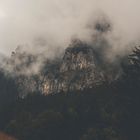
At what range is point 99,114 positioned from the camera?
328ft

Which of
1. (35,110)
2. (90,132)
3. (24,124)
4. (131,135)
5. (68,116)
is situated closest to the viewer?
(131,135)

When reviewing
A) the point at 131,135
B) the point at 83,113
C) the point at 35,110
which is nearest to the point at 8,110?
the point at 35,110

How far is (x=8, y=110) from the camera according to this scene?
13650cm

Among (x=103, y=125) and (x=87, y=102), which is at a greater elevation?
(x=87, y=102)

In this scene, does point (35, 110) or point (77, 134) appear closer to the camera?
point (77, 134)

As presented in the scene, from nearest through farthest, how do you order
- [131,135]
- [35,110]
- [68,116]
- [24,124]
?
1. [131,135]
2. [68,116]
3. [24,124]
4. [35,110]

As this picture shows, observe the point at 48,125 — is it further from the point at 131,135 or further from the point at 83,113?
the point at 131,135

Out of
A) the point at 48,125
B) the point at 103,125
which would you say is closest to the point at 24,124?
the point at 48,125

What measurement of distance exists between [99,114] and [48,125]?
1212cm

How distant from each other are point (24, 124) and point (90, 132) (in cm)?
2285

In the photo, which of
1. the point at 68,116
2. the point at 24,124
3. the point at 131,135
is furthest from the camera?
the point at 24,124

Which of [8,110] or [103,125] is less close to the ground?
[8,110]

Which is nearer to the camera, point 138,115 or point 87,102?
point 138,115

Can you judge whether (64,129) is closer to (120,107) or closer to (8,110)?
(120,107)
